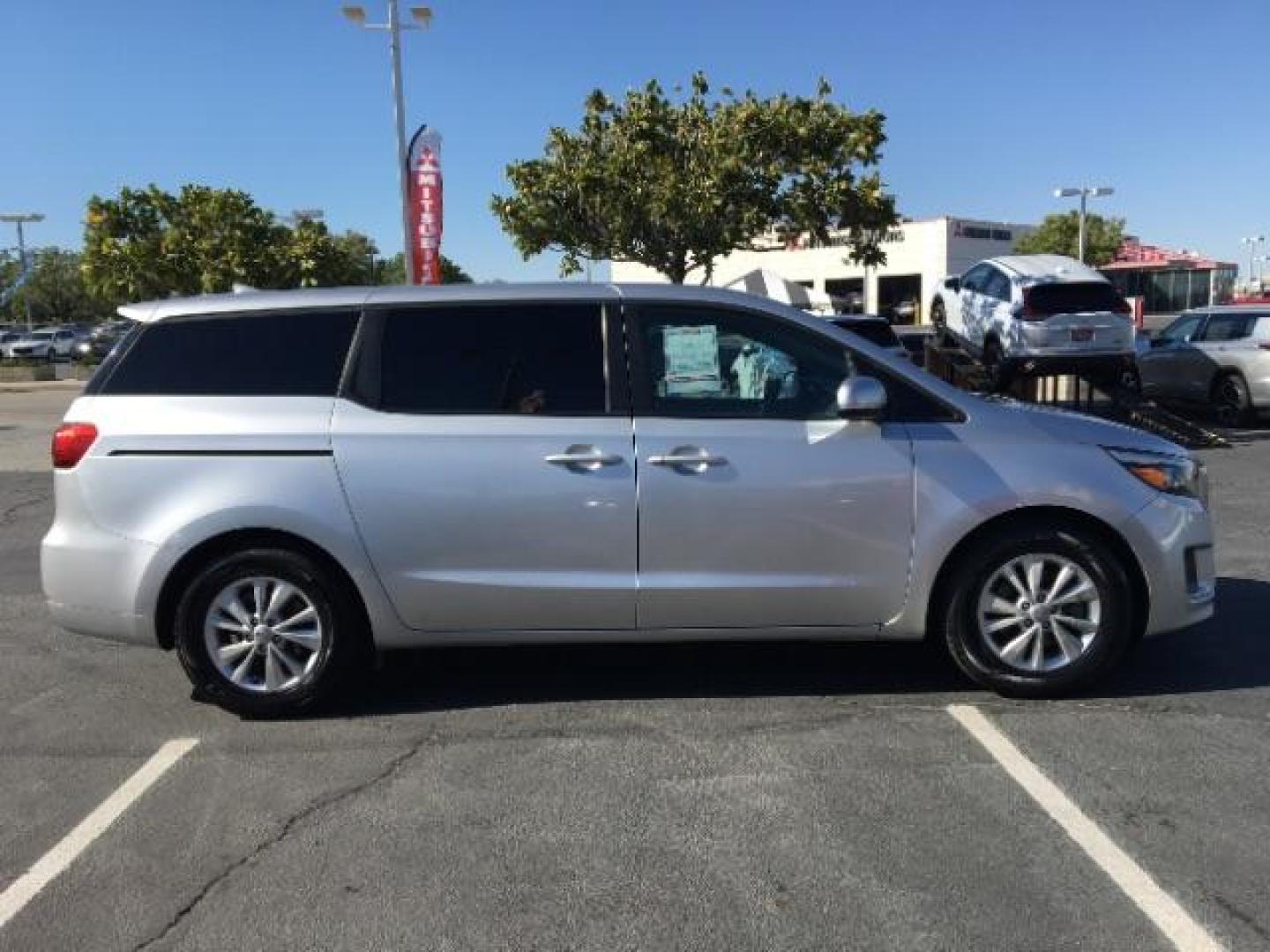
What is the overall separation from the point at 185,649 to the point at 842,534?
2.77m

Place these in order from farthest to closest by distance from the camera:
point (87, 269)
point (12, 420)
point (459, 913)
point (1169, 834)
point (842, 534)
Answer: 1. point (87, 269)
2. point (12, 420)
3. point (842, 534)
4. point (1169, 834)
5. point (459, 913)

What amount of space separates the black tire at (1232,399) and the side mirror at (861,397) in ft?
42.8

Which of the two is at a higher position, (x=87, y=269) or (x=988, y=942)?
(x=87, y=269)

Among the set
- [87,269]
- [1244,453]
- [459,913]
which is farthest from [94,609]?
[87,269]

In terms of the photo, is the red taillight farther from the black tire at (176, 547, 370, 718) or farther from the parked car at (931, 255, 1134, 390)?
the parked car at (931, 255, 1134, 390)

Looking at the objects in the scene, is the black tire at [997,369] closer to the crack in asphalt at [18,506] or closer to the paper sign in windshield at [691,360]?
the paper sign in windshield at [691,360]

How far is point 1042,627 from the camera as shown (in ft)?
15.2

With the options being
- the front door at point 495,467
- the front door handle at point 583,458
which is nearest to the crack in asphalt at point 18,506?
the front door at point 495,467

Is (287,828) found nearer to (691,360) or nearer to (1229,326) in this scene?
(691,360)

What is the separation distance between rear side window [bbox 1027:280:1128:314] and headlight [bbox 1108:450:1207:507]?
997 cm

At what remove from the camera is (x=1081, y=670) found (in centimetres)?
466

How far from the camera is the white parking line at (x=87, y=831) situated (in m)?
3.31

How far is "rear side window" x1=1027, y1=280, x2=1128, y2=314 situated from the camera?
14117 mm

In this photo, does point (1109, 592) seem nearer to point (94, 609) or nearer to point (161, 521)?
point (161, 521)
